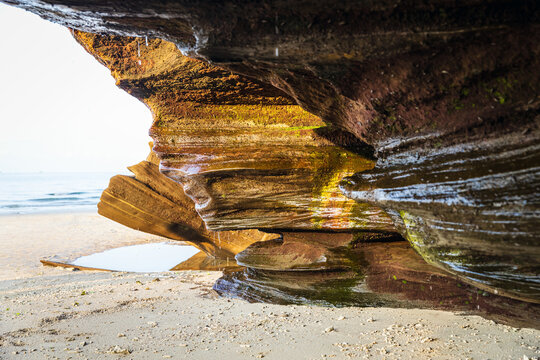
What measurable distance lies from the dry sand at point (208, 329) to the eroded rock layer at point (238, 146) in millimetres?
1128

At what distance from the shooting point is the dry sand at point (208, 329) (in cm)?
367

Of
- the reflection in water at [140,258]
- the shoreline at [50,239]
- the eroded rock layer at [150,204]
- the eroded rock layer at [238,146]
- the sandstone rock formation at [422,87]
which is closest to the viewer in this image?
the sandstone rock formation at [422,87]

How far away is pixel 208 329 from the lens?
4.31 metres

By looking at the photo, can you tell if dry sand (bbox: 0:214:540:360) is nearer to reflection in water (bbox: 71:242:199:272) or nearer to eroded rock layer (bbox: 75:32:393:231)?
eroded rock layer (bbox: 75:32:393:231)

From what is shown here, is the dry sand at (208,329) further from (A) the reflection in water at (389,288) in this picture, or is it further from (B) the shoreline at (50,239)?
(B) the shoreline at (50,239)

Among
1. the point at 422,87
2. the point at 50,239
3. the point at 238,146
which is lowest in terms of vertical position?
the point at 50,239

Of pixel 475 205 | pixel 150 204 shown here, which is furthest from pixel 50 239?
pixel 475 205

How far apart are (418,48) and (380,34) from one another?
0.22 metres

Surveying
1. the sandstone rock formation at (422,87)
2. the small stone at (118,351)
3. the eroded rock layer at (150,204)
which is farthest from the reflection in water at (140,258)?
the sandstone rock formation at (422,87)

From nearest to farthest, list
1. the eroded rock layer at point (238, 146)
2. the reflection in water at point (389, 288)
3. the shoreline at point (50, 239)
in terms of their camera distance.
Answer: the reflection in water at point (389, 288)
the eroded rock layer at point (238, 146)
the shoreline at point (50, 239)

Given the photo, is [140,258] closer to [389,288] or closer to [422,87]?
[389,288]

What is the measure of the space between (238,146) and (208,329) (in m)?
2.08

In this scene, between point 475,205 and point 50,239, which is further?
point 50,239

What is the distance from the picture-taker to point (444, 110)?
2.42 meters
